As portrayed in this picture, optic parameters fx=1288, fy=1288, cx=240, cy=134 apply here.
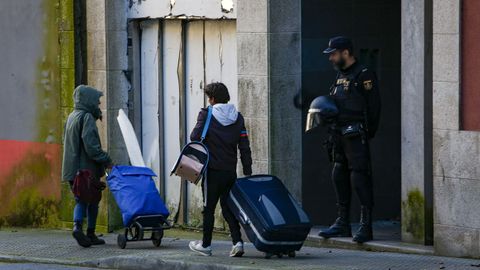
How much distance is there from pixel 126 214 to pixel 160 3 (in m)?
2.80

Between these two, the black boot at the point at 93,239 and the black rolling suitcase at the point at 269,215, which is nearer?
the black rolling suitcase at the point at 269,215

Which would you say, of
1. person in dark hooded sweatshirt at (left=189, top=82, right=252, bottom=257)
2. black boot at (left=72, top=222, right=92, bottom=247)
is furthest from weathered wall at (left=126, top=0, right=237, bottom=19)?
black boot at (left=72, top=222, right=92, bottom=247)

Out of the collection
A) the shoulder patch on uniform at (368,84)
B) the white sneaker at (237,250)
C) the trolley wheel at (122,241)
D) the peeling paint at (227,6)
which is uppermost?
the peeling paint at (227,6)

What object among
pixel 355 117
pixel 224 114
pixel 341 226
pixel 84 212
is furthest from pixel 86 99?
pixel 341 226

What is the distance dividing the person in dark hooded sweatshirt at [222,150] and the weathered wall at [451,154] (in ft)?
5.68

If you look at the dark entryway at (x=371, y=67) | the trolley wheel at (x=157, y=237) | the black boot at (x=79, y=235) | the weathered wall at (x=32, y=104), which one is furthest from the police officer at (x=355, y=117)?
the weathered wall at (x=32, y=104)

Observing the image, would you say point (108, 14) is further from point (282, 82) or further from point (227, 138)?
point (227, 138)

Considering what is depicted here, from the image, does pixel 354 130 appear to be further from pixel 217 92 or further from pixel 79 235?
pixel 79 235

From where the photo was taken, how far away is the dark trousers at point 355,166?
40.4ft

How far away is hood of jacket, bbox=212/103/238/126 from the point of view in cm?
1154

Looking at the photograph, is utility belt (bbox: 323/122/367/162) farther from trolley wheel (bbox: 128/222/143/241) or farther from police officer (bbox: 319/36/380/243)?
trolley wheel (bbox: 128/222/143/241)

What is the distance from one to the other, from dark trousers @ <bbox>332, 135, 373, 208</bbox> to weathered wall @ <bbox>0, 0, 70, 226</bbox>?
3.92m

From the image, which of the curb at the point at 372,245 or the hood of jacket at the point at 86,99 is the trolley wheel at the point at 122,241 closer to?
the hood of jacket at the point at 86,99

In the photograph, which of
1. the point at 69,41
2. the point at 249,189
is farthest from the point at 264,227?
the point at 69,41
